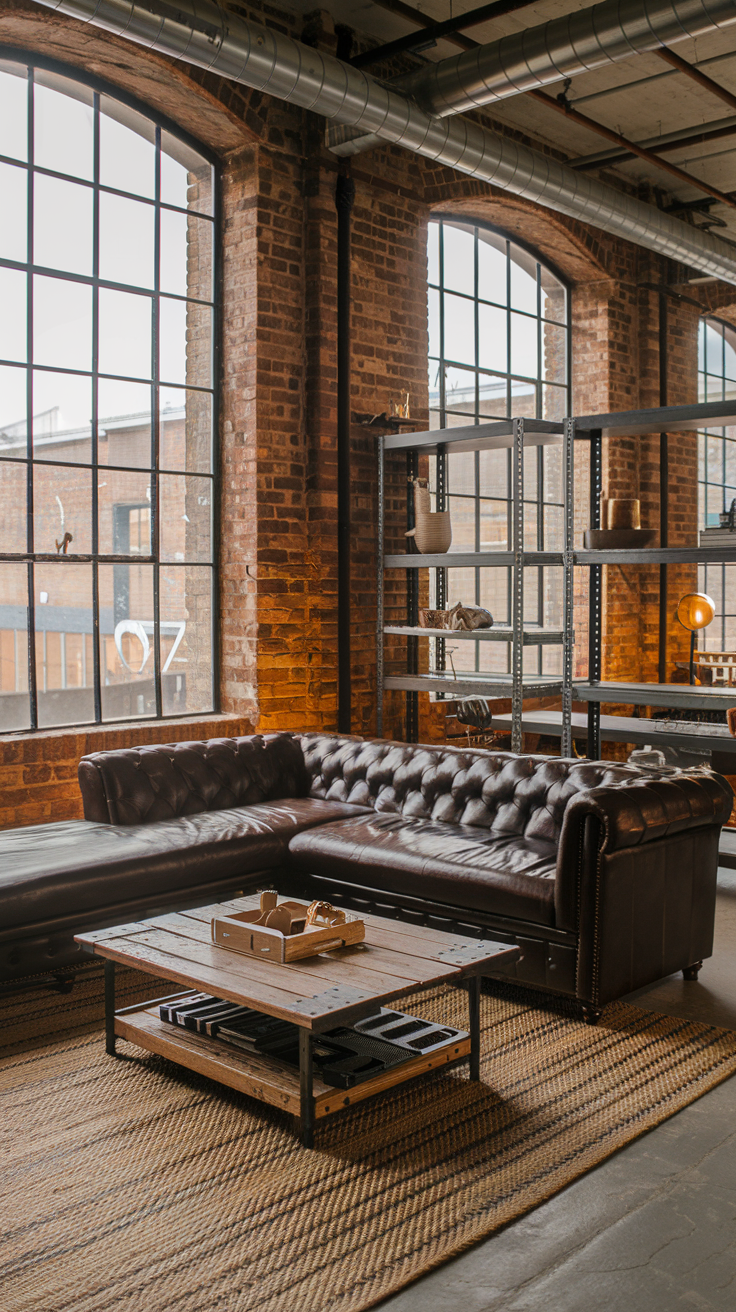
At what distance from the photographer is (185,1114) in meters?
3.05

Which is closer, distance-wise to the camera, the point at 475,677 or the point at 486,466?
the point at 475,677

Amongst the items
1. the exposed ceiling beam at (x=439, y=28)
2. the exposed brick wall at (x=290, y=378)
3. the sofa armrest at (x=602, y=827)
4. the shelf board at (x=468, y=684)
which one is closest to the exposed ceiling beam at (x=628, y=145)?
the exposed brick wall at (x=290, y=378)

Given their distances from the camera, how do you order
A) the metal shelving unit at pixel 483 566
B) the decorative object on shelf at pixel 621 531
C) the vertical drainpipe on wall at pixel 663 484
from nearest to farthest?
the decorative object on shelf at pixel 621 531 < the metal shelving unit at pixel 483 566 < the vertical drainpipe on wall at pixel 663 484

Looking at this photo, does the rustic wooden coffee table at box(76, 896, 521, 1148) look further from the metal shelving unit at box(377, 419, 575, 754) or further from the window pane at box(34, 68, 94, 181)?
the window pane at box(34, 68, 94, 181)

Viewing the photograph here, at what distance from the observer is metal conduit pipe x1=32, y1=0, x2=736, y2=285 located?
4.57m

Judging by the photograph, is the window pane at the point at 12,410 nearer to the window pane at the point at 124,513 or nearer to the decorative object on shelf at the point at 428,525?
the window pane at the point at 124,513

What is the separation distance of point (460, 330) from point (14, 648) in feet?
13.7

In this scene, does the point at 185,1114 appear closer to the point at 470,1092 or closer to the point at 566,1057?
the point at 470,1092

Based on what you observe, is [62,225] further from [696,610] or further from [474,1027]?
[696,610]

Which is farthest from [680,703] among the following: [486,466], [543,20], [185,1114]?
[543,20]

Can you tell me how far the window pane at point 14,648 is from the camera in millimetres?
5465

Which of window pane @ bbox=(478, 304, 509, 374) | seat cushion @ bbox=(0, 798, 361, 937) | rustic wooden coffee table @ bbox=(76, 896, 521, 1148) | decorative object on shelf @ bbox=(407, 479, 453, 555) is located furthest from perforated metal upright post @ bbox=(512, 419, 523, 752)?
rustic wooden coffee table @ bbox=(76, 896, 521, 1148)

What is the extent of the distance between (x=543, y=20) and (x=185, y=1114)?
6.02 m

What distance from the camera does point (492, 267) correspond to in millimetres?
8281
